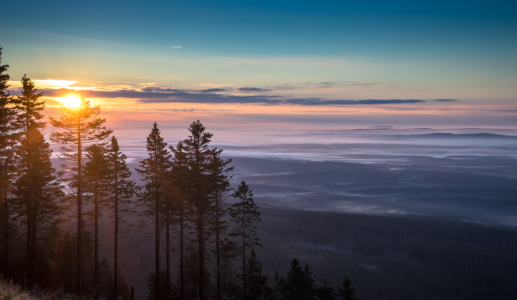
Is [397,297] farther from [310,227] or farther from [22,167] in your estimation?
[22,167]

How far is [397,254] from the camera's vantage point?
154m

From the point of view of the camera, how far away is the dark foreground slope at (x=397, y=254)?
11188 cm

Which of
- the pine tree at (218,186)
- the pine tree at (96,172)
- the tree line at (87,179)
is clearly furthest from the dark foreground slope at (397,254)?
the pine tree at (96,172)

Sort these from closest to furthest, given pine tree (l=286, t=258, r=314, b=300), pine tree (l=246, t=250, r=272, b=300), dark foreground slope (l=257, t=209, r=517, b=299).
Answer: pine tree (l=246, t=250, r=272, b=300), pine tree (l=286, t=258, r=314, b=300), dark foreground slope (l=257, t=209, r=517, b=299)

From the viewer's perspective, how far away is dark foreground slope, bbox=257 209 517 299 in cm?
11188

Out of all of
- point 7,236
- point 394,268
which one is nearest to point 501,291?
point 394,268

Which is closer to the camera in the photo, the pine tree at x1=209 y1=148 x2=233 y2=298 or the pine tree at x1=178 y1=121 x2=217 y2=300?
the pine tree at x1=178 y1=121 x2=217 y2=300

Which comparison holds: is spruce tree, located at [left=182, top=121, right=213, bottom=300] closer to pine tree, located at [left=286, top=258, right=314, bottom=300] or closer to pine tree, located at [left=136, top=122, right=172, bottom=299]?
pine tree, located at [left=136, top=122, right=172, bottom=299]

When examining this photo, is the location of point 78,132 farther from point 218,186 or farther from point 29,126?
point 218,186

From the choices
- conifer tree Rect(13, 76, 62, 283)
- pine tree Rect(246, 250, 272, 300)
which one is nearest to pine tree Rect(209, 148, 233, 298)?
pine tree Rect(246, 250, 272, 300)

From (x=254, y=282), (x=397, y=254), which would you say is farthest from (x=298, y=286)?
(x=397, y=254)

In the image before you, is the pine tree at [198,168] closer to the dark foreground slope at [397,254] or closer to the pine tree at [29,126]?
the pine tree at [29,126]

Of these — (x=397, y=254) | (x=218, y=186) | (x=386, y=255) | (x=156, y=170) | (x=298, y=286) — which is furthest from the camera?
(x=397, y=254)

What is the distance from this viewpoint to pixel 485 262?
13338cm
